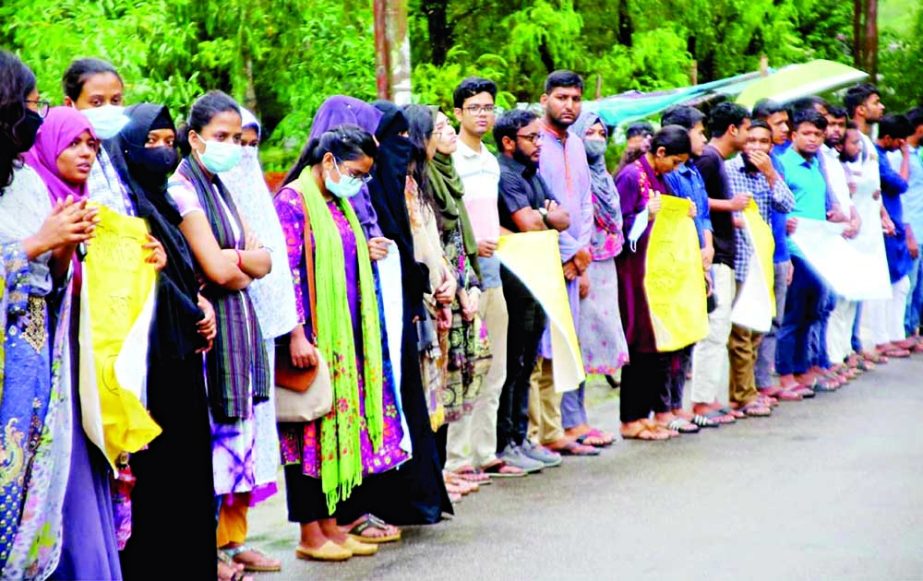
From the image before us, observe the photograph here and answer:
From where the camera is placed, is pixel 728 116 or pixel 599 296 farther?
pixel 728 116

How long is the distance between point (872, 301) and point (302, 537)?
26.8 feet

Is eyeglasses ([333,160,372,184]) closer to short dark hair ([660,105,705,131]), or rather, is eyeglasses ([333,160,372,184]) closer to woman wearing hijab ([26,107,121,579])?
woman wearing hijab ([26,107,121,579])

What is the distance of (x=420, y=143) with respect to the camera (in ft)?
28.2

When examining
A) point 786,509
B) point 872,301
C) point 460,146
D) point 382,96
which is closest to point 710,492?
point 786,509

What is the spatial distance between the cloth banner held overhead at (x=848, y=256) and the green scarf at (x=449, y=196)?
13.8 feet

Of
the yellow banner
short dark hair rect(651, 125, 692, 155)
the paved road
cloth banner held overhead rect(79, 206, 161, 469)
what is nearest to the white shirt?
the paved road

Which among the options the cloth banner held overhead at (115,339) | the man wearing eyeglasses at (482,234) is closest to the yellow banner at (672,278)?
the man wearing eyeglasses at (482,234)

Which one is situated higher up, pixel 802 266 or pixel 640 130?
pixel 640 130

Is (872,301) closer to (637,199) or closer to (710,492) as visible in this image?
(637,199)

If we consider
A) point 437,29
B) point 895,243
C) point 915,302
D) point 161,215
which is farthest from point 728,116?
point 437,29

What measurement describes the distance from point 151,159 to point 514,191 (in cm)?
384

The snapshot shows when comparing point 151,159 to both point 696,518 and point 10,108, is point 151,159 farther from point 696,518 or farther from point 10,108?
point 696,518

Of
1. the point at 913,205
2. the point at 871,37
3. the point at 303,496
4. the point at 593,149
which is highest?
the point at 871,37

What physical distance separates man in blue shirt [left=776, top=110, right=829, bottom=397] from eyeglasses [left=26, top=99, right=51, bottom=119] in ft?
25.6
